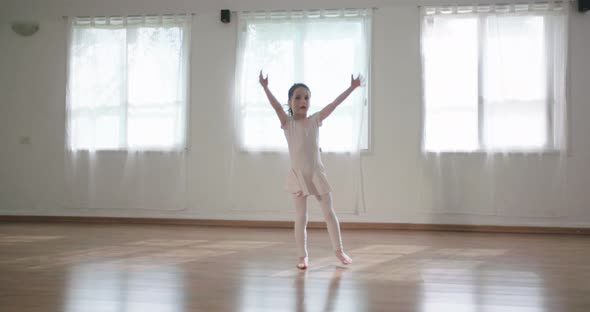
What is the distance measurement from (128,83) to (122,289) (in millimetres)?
3207

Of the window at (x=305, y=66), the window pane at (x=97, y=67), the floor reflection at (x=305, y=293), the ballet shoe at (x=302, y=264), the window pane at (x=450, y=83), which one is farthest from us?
the window pane at (x=97, y=67)

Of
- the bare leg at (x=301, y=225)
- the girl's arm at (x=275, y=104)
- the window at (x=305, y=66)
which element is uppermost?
the window at (x=305, y=66)

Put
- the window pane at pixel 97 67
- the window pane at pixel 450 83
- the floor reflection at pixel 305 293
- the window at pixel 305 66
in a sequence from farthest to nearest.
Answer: the window pane at pixel 97 67
the window at pixel 305 66
the window pane at pixel 450 83
the floor reflection at pixel 305 293

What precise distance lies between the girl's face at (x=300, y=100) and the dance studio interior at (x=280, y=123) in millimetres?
963

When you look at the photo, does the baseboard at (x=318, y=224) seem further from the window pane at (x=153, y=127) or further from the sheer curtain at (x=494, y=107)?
the window pane at (x=153, y=127)

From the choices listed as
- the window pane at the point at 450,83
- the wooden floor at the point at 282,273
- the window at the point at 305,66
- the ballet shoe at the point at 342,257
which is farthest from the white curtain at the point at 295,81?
the ballet shoe at the point at 342,257

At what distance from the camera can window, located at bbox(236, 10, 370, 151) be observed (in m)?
4.58

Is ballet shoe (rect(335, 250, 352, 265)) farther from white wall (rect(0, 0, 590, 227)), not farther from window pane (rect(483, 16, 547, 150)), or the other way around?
window pane (rect(483, 16, 547, 150))

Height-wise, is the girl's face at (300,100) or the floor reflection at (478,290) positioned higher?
the girl's face at (300,100)

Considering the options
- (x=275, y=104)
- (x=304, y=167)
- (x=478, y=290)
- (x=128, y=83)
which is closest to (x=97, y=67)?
(x=128, y=83)

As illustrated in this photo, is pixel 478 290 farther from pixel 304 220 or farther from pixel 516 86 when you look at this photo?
pixel 516 86

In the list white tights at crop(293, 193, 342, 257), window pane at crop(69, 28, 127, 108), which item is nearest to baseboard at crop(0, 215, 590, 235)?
window pane at crop(69, 28, 127, 108)

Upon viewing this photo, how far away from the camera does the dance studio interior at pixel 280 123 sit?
433 centimetres

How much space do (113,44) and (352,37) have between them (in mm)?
2453
